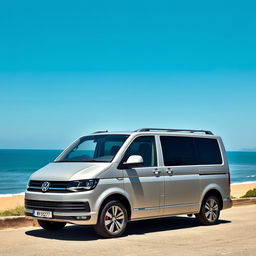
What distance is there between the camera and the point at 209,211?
12.9m

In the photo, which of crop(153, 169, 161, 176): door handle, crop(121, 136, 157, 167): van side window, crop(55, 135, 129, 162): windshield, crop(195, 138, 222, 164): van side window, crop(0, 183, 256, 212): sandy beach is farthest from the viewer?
crop(0, 183, 256, 212): sandy beach

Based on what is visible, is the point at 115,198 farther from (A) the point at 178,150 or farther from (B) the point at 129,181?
(A) the point at 178,150

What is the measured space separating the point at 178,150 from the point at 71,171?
2781mm

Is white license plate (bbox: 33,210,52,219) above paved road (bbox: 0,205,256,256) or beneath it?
above

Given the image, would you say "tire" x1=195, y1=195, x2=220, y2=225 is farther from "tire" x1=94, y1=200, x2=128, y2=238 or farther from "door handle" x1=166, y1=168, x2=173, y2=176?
"tire" x1=94, y1=200, x2=128, y2=238

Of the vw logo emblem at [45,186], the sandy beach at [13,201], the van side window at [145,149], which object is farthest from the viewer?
the sandy beach at [13,201]

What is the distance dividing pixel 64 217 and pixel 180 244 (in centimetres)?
214

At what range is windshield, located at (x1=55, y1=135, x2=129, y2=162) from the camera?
11.2 meters

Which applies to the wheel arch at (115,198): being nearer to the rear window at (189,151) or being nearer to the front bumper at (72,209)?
the front bumper at (72,209)

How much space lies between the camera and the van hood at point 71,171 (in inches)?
408

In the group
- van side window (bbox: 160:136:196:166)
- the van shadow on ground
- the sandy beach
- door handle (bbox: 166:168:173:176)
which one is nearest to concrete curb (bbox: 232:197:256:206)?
the van shadow on ground

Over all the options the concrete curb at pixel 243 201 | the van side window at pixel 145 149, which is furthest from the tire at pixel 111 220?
the concrete curb at pixel 243 201

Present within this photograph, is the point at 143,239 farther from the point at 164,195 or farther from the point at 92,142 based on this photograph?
the point at 92,142

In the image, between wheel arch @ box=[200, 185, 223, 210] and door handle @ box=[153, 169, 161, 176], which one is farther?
wheel arch @ box=[200, 185, 223, 210]
